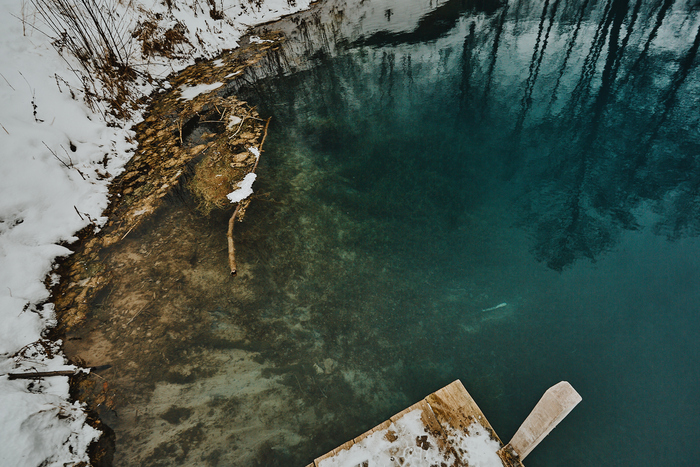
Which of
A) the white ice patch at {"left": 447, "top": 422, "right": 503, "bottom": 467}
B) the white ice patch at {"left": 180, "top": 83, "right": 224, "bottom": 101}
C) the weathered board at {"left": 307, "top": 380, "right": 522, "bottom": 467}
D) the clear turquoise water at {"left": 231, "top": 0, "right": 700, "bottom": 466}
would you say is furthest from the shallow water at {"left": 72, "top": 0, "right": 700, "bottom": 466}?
the white ice patch at {"left": 180, "top": 83, "right": 224, "bottom": 101}

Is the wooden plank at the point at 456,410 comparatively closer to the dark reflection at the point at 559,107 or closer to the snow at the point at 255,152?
the dark reflection at the point at 559,107

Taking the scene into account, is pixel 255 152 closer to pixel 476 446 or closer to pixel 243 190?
pixel 243 190

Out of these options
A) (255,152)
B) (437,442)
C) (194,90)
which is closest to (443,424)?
(437,442)

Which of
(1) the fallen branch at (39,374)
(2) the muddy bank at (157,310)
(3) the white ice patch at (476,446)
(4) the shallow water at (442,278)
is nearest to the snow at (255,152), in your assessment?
(2) the muddy bank at (157,310)

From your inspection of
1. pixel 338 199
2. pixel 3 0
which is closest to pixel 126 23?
pixel 3 0

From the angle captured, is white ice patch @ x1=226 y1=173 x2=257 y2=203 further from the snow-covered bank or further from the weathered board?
the weathered board

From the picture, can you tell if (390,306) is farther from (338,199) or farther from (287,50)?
(287,50)
